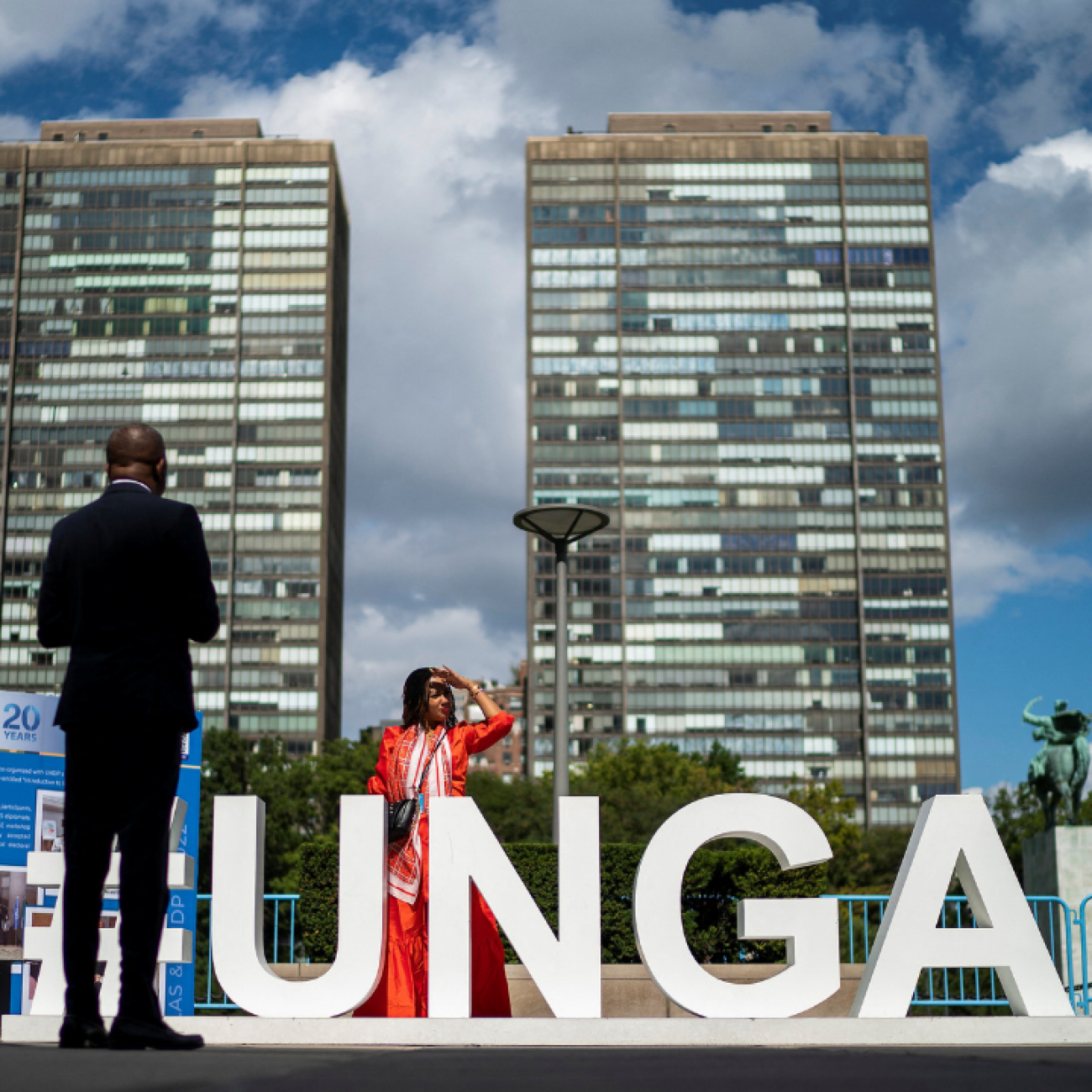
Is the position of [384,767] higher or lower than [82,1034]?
higher

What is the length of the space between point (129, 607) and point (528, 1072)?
1.85 m

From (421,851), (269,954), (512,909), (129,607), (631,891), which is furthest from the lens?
(269,954)

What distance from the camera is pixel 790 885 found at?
46.0 feet

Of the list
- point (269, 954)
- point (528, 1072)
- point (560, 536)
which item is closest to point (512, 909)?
point (528, 1072)

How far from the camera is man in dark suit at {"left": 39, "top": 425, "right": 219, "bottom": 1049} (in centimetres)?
405

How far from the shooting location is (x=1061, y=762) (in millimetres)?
19641

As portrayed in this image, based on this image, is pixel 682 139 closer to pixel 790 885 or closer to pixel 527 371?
pixel 527 371

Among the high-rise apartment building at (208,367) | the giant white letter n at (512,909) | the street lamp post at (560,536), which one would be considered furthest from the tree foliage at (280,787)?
the high-rise apartment building at (208,367)

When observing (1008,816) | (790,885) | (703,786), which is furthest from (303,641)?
(790,885)

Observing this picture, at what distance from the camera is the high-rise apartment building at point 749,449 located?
11956 cm

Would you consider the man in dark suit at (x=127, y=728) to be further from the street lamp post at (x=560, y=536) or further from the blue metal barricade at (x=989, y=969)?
the street lamp post at (x=560, y=536)

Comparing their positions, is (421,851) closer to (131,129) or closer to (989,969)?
(989,969)

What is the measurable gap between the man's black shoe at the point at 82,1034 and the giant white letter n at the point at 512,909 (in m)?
3.67

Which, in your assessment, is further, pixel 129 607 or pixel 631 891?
pixel 631 891
